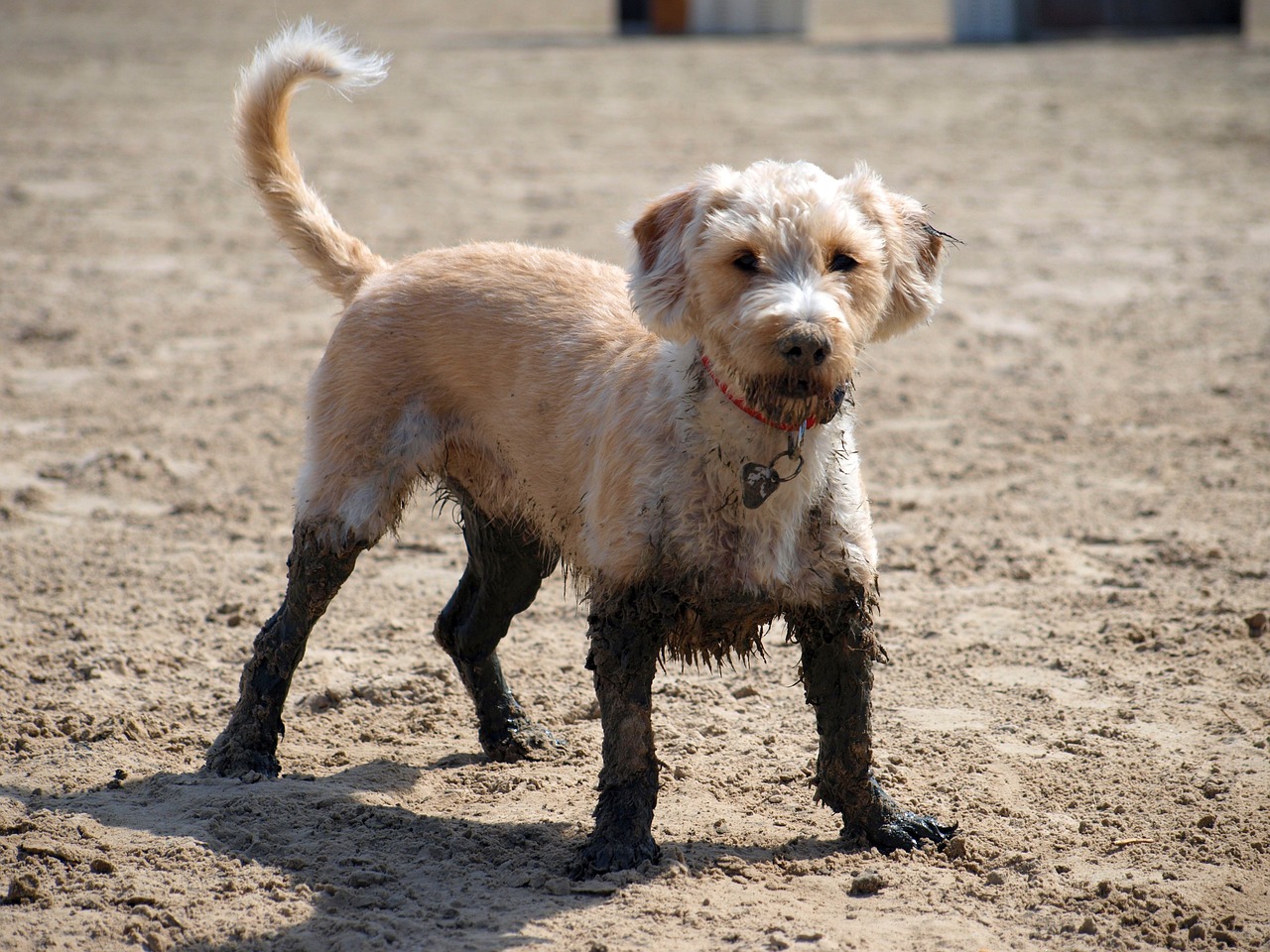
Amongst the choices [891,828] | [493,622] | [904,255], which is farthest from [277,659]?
[904,255]

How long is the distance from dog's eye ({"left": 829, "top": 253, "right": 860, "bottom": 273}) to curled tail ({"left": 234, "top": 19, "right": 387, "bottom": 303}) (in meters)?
2.04

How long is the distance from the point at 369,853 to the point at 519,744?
0.86 meters

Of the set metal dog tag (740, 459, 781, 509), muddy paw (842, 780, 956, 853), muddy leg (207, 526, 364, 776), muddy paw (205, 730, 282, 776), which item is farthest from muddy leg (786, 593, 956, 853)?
muddy paw (205, 730, 282, 776)

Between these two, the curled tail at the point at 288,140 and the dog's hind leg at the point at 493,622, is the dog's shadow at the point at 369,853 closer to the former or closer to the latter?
the dog's hind leg at the point at 493,622

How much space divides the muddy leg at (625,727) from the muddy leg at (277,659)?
1.15 meters

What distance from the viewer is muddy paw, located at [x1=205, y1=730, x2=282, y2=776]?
467cm

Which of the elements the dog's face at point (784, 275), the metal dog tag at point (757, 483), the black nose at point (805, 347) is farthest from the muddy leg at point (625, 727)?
the black nose at point (805, 347)

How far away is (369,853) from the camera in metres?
4.18

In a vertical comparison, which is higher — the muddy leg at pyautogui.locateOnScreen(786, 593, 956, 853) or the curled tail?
the curled tail

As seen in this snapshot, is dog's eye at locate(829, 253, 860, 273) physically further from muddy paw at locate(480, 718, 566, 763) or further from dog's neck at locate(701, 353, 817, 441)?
muddy paw at locate(480, 718, 566, 763)

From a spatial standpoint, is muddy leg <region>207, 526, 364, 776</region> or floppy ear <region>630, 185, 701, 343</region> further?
muddy leg <region>207, 526, 364, 776</region>

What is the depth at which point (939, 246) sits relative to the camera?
4109 millimetres

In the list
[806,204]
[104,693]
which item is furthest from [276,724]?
[806,204]

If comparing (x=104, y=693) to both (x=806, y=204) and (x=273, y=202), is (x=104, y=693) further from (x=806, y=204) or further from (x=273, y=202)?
(x=806, y=204)
